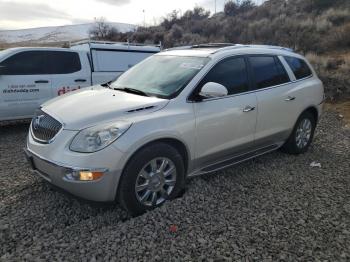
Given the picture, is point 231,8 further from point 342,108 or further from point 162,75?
point 162,75

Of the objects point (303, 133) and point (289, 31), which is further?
point (289, 31)

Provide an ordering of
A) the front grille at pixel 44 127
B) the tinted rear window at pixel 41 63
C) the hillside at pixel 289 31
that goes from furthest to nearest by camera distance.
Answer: the hillside at pixel 289 31 < the tinted rear window at pixel 41 63 < the front grille at pixel 44 127

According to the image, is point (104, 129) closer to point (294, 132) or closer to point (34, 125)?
point (34, 125)

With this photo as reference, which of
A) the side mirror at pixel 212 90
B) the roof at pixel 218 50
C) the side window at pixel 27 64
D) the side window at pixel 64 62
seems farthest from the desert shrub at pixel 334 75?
the side window at pixel 27 64

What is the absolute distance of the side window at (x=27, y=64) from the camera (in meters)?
7.38

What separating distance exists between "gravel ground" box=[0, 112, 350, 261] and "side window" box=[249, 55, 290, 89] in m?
1.30

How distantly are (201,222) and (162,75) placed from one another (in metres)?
1.95

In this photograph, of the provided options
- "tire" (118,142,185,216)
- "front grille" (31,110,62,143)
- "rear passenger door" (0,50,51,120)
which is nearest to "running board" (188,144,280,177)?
"tire" (118,142,185,216)

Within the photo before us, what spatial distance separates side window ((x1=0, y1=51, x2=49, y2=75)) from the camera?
7.38 m

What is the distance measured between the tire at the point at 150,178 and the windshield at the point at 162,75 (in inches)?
28.2

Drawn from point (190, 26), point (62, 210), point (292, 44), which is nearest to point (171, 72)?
point (62, 210)

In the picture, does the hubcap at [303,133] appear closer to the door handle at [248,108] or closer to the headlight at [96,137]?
the door handle at [248,108]

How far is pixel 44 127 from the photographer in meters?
4.05

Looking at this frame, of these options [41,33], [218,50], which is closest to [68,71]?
[218,50]
